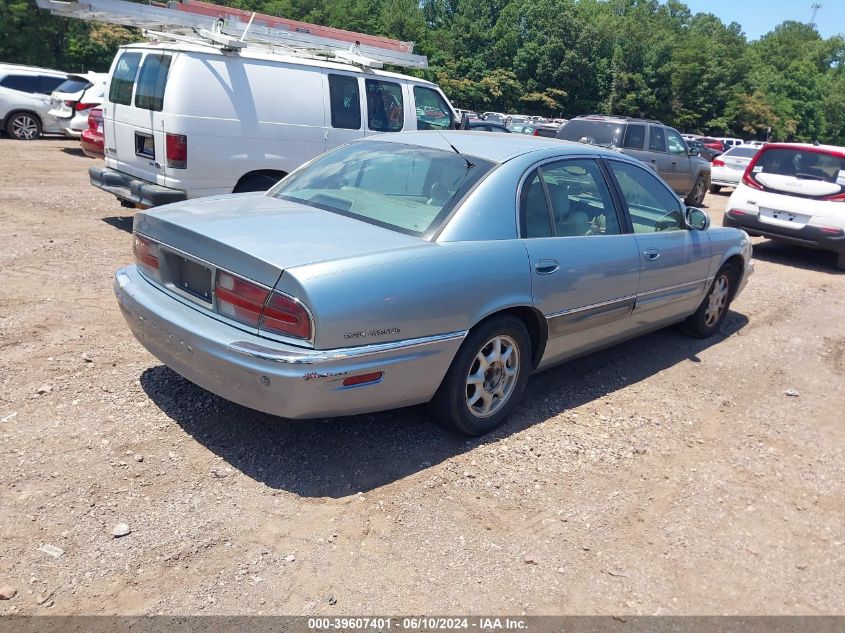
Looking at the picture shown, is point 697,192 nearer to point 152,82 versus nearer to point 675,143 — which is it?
point 675,143

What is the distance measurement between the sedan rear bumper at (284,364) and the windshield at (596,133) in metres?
10.3

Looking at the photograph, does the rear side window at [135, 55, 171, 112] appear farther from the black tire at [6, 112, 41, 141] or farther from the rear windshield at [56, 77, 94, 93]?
the black tire at [6, 112, 41, 141]

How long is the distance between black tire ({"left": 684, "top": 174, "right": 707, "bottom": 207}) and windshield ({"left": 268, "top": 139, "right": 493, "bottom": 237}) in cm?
1234

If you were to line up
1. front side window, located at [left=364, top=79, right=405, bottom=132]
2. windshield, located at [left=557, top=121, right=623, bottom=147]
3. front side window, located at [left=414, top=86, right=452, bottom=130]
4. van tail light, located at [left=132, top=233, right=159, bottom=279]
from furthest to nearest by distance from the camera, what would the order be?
1. windshield, located at [left=557, top=121, right=623, bottom=147]
2. front side window, located at [left=414, top=86, right=452, bottom=130]
3. front side window, located at [left=364, top=79, right=405, bottom=132]
4. van tail light, located at [left=132, top=233, right=159, bottom=279]

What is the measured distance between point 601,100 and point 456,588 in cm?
6628

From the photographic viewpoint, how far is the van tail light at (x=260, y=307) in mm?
3242

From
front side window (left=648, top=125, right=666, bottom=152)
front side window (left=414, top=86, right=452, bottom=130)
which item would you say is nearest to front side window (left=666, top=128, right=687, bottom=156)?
front side window (left=648, top=125, right=666, bottom=152)

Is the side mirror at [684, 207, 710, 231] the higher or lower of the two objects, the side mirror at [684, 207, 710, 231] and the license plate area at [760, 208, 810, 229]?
the higher

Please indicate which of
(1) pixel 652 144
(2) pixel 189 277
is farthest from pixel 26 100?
(2) pixel 189 277

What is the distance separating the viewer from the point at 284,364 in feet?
10.5

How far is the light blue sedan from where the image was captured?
10.8ft

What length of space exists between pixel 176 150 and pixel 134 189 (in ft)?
2.13

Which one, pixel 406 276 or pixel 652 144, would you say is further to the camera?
pixel 652 144

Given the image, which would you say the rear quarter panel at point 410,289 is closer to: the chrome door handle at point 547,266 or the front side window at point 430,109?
the chrome door handle at point 547,266
